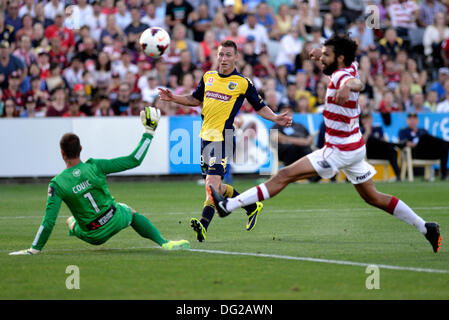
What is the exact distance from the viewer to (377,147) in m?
21.8

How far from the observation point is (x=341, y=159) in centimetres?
885

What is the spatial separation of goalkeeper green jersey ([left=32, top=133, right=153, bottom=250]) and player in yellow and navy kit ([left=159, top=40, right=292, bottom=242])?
1.94m

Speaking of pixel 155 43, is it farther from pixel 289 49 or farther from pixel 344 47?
pixel 289 49

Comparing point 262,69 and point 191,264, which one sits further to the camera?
point 262,69

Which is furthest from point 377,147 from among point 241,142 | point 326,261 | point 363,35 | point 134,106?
point 326,261

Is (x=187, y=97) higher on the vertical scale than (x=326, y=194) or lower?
higher

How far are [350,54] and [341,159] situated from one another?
3.85 ft

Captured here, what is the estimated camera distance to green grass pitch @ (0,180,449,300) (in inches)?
265

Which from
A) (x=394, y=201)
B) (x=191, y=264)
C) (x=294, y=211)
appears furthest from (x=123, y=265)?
(x=294, y=211)

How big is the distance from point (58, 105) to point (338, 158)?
43.7 ft

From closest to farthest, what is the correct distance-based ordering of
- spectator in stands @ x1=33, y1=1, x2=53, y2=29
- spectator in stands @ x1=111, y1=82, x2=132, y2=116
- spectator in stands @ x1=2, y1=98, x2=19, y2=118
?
spectator in stands @ x1=2, y1=98, x2=19, y2=118 → spectator in stands @ x1=111, y1=82, x2=132, y2=116 → spectator in stands @ x1=33, y1=1, x2=53, y2=29

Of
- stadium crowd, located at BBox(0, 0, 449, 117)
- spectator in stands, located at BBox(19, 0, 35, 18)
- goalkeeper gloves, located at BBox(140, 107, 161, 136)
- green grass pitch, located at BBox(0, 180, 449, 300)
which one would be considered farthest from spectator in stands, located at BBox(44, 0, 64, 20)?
goalkeeper gloves, located at BBox(140, 107, 161, 136)

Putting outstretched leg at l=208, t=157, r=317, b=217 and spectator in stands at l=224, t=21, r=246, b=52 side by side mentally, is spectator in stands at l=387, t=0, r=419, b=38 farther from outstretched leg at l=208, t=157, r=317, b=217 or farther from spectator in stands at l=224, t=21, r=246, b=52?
outstretched leg at l=208, t=157, r=317, b=217
